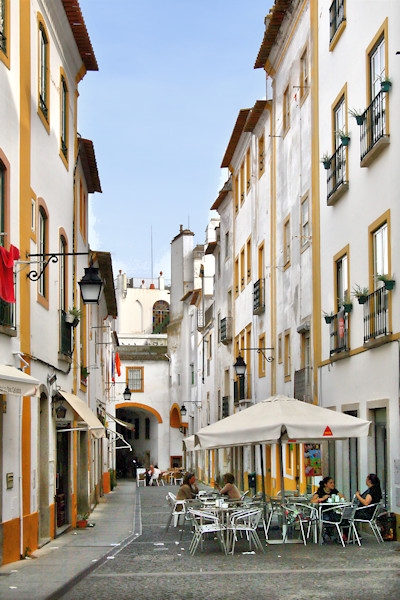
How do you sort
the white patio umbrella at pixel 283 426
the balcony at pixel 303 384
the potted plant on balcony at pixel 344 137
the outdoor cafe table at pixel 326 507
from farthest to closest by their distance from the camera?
1. the balcony at pixel 303 384
2. the potted plant on balcony at pixel 344 137
3. the outdoor cafe table at pixel 326 507
4. the white patio umbrella at pixel 283 426

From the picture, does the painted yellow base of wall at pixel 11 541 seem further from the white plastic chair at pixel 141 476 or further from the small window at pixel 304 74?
the white plastic chair at pixel 141 476

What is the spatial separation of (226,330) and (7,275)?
28243 mm

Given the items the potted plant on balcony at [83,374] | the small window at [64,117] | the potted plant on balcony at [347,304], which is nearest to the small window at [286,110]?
the small window at [64,117]

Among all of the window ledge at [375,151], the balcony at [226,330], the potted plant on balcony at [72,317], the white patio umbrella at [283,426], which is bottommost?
the white patio umbrella at [283,426]

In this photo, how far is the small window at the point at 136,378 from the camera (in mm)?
66375

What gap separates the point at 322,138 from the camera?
23688 millimetres

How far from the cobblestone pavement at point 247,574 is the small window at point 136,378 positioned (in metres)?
47.7

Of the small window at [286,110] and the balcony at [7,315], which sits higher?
the small window at [286,110]

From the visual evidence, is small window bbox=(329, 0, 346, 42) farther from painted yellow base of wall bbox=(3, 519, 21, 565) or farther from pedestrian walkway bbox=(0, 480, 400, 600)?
painted yellow base of wall bbox=(3, 519, 21, 565)

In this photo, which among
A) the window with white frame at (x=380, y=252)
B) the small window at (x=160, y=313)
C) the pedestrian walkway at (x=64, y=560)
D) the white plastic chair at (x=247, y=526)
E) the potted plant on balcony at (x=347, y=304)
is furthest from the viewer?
the small window at (x=160, y=313)

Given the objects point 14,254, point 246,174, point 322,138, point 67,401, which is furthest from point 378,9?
point 246,174

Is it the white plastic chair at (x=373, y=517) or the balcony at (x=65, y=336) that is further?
the balcony at (x=65, y=336)

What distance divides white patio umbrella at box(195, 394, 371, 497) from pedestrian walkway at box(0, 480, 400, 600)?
1847mm

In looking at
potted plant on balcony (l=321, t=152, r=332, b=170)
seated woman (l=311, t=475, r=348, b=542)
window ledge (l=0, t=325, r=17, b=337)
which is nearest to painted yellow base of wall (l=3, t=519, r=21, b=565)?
window ledge (l=0, t=325, r=17, b=337)
